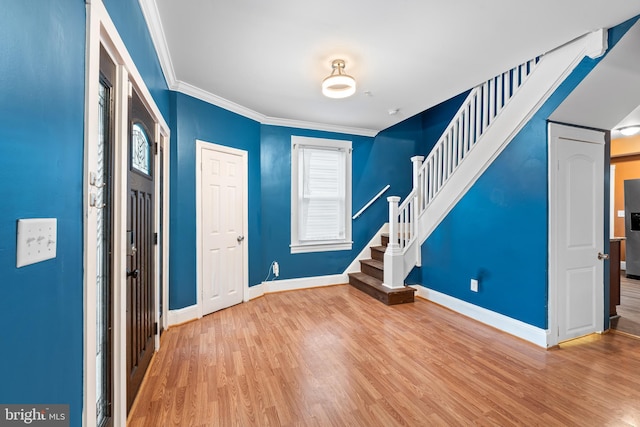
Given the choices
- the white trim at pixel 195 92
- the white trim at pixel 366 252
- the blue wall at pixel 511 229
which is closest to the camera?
the white trim at pixel 195 92

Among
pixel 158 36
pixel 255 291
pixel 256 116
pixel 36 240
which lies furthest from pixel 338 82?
pixel 255 291

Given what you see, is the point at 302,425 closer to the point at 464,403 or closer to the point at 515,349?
the point at 464,403

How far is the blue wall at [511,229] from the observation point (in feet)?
8.70

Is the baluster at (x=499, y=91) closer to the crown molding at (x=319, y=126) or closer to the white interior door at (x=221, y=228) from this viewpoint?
the crown molding at (x=319, y=126)

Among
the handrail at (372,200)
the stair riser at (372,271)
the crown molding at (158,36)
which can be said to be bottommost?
the stair riser at (372,271)

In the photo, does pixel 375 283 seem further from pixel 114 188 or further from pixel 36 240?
pixel 36 240

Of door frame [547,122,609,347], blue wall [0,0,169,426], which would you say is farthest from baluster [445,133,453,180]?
blue wall [0,0,169,426]

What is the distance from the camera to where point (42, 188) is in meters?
0.81

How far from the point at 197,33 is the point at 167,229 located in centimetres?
186

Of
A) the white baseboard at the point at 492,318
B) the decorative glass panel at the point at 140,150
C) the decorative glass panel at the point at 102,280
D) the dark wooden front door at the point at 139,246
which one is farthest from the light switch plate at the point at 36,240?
the white baseboard at the point at 492,318

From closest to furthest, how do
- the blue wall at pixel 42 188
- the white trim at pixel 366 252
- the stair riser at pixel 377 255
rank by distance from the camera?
the blue wall at pixel 42 188
the stair riser at pixel 377 255
the white trim at pixel 366 252

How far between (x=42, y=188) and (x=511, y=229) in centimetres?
349

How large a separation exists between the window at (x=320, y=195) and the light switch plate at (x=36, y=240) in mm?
3661

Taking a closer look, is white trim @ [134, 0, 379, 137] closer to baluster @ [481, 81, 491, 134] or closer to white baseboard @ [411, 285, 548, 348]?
baluster @ [481, 81, 491, 134]
